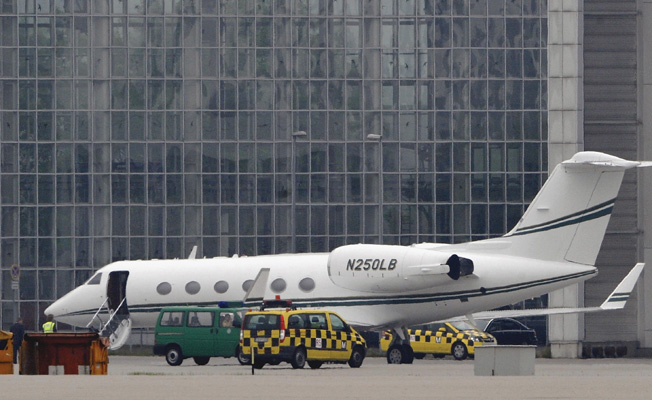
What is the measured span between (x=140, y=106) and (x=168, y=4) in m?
4.28

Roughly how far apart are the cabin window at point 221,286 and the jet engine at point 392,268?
3462 mm

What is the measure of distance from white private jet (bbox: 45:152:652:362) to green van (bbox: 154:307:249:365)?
3.14 metres

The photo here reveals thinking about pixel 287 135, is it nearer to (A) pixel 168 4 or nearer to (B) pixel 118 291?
Result: (A) pixel 168 4

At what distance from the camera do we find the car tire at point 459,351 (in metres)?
43.1

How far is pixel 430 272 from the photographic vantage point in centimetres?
3697

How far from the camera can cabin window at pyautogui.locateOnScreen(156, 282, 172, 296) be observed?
41.1 metres

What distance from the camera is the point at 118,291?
1670 inches

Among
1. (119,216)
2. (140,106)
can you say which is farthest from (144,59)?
(119,216)

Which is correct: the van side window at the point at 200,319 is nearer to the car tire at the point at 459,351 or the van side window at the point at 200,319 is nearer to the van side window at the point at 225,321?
the van side window at the point at 225,321

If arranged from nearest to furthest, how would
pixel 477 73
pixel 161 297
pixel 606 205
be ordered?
pixel 606 205
pixel 161 297
pixel 477 73

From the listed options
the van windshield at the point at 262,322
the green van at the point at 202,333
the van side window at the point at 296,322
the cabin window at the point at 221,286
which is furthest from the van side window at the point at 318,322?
the cabin window at the point at 221,286

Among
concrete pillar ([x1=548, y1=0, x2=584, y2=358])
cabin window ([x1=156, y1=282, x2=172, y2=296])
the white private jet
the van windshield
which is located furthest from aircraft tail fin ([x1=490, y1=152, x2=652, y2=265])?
concrete pillar ([x1=548, y1=0, x2=584, y2=358])

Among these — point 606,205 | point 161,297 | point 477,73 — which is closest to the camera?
point 606,205

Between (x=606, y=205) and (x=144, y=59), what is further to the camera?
(x=144, y=59)
